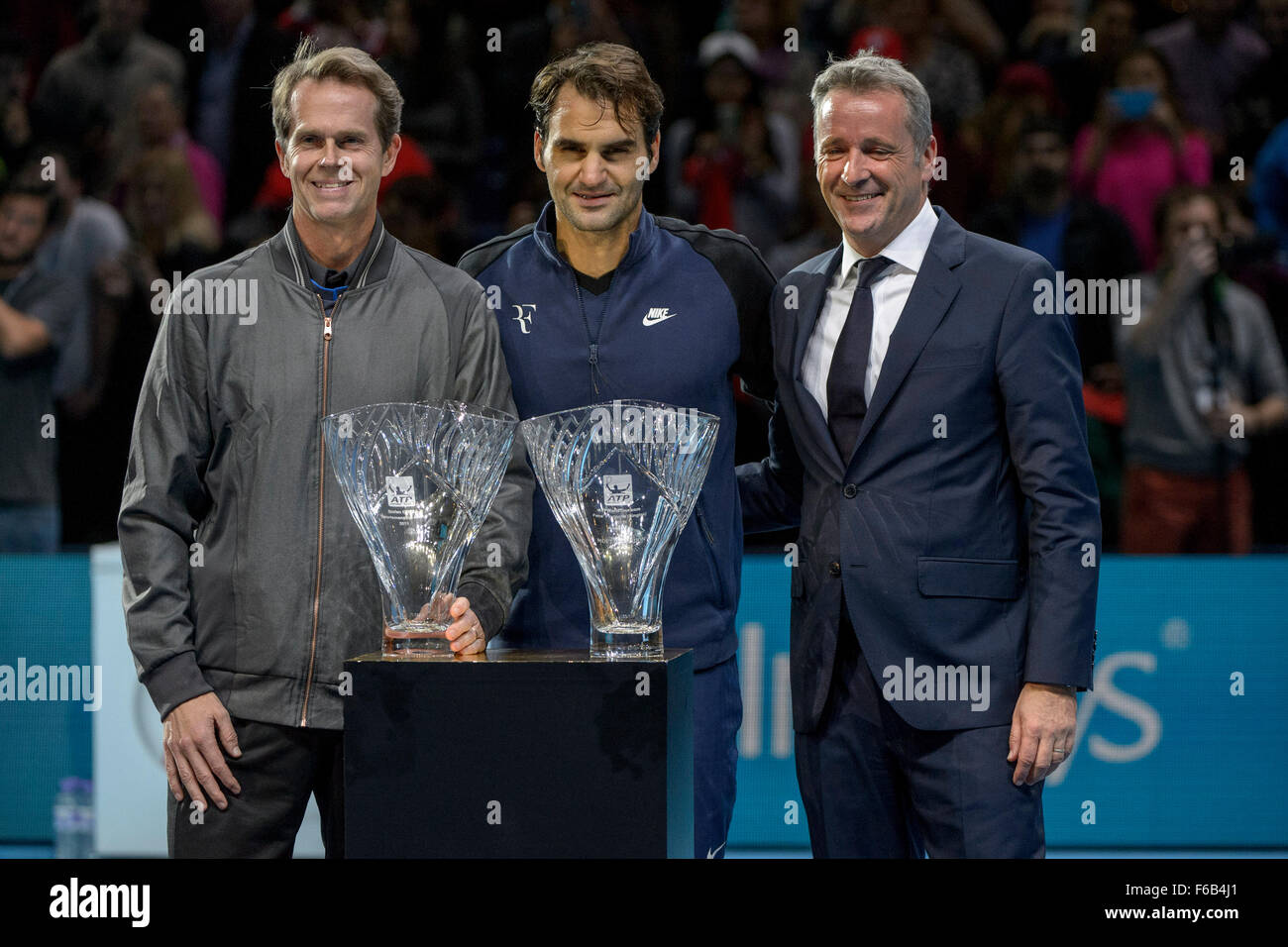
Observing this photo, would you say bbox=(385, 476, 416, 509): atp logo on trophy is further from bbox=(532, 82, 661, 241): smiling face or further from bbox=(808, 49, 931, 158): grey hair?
bbox=(808, 49, 931, 158): grey hair

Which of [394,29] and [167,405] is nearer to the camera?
[167,405]

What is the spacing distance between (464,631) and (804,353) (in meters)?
0.95

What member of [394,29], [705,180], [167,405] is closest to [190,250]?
[394,29]

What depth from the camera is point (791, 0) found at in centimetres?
657

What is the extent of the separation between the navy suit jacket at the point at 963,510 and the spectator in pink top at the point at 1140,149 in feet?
11.0

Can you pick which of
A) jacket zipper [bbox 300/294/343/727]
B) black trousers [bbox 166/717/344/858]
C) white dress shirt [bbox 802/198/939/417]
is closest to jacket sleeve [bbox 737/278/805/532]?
white dress shirt [bbox 802/198/939/417]

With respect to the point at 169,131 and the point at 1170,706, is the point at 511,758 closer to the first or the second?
the point at 1170,706

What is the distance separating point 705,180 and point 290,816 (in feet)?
12.9

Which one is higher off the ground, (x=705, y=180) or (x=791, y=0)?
(x=791, y=0)

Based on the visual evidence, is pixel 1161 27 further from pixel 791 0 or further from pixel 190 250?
pixel 190 250

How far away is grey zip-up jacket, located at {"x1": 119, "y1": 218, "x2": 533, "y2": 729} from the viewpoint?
2449mm
